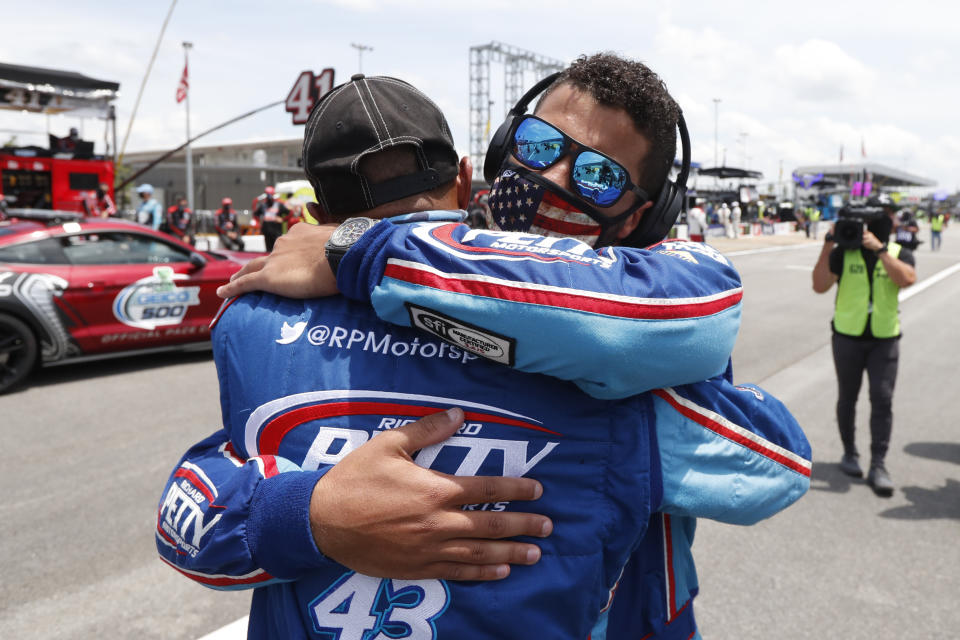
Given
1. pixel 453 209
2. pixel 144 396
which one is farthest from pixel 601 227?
pixel 144 396

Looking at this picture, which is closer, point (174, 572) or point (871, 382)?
point (174, 572)

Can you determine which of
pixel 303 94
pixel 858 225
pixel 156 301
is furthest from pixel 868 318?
pixel 303 94

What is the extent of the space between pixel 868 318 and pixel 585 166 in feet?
14.6

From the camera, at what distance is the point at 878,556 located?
3.82m

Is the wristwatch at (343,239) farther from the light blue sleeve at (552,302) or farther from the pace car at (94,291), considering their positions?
the pace car at (94,291)

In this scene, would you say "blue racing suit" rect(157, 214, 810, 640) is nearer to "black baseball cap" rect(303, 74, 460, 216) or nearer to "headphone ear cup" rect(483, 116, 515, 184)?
"black baseball cap" rect(303, 74, 460, 216)

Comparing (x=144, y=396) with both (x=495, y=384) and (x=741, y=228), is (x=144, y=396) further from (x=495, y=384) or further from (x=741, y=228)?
(x=741, y=228)

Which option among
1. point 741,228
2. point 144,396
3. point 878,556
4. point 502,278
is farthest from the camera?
point 741,228

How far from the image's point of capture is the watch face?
1124mm

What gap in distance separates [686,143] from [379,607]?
103 cm

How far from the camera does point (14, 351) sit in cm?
676

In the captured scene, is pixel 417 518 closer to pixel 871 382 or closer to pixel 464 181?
pixel 464 181

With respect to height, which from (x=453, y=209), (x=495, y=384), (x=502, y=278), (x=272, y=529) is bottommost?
(x=272, y=529)

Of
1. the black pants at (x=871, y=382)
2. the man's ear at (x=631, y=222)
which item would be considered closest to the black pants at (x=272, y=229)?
the black pants at (x=871, y=382)
